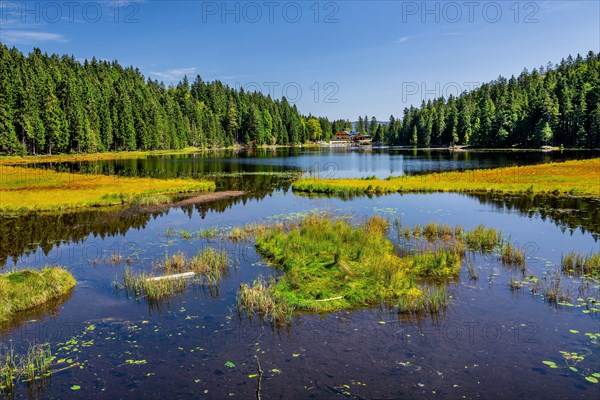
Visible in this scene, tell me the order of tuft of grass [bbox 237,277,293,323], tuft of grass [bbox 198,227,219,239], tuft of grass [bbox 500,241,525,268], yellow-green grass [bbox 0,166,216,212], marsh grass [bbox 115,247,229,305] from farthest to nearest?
yellow-green grass [bbox 0,166,216,212]
tuft of grass [bbox 198,227,219,239]
tuft of grass [bbox 500,241,525,268]
marsh grass [bbox 115,247,229,305]
tuft of grass [bbox 237,277,293,323]

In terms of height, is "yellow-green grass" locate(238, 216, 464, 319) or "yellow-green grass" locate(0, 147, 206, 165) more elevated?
"yellow-green grass" locate(0, 147, 206, 165)

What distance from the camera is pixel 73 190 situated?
150 feet

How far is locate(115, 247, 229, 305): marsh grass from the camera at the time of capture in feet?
57.0

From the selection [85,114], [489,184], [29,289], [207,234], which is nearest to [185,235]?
[207,234]

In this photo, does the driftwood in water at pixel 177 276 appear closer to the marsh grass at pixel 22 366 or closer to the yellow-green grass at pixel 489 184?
the marsh grass at pixel 22 366

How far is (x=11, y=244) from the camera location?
86.1ft

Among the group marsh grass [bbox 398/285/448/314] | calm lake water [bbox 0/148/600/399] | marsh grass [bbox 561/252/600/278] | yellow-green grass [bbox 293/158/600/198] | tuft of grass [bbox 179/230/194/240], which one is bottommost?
calm lake water [bbox 0/148/600/399]

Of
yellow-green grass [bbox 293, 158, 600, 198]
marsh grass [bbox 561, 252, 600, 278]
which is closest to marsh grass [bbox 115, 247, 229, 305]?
marsh grass [bbox 561, 252, 600, 278]

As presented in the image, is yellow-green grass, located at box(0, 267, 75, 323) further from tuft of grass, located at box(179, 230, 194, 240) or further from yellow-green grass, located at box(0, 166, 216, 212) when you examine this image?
yellow-green grass, located at box(0, 166, 216, 212)

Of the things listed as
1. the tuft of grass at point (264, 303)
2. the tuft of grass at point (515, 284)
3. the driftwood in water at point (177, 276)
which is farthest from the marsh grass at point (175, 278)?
the tuft of grass at point (515, 284)

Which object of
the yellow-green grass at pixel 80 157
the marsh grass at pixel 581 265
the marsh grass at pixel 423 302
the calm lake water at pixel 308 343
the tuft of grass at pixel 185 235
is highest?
the yellow-green grass at pixel 80 157

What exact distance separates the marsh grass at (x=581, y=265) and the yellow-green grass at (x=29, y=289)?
22.7 meters

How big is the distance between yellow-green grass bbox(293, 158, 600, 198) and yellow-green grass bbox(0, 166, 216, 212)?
16612 mm

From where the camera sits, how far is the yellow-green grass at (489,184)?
46125mm
